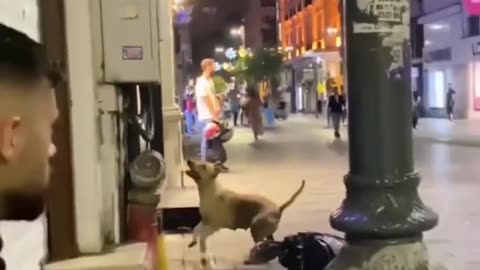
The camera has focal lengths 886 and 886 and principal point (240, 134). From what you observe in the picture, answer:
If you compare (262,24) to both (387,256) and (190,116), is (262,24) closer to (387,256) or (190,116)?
(190,116)

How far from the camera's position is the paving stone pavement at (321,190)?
778cm

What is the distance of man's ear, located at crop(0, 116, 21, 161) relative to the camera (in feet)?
4.48

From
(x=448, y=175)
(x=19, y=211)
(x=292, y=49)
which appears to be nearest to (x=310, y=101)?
(x=292, y=49)

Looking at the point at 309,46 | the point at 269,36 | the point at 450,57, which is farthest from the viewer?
the point at 269,36

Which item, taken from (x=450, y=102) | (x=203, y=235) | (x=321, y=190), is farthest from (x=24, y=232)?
(x=450, y=102)

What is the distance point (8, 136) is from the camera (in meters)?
1.37

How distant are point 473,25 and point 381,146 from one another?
124 feet

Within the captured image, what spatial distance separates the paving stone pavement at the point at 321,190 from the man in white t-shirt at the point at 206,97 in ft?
3.49

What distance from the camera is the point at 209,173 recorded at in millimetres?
7406

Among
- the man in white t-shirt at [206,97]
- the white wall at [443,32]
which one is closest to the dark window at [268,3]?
the white wall at [443,32]

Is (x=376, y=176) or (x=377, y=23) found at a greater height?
(x=377, y=23)

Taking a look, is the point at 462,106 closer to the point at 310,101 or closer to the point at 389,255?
the point at 310,101

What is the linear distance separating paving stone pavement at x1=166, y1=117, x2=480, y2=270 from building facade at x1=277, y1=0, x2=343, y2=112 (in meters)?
28.9

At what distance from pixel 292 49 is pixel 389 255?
74866 millimetres
